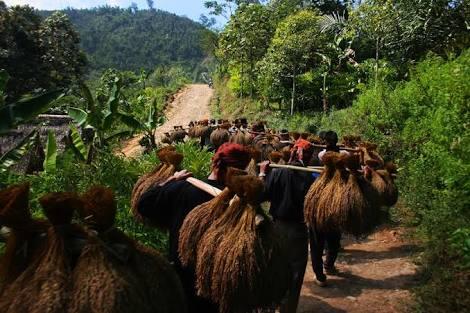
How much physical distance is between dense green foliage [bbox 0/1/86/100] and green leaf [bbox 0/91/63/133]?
20364mm

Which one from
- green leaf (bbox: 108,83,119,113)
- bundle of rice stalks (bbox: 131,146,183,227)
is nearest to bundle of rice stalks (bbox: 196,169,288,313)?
bundle of rice stalks (bbox: 131,146,183,227)

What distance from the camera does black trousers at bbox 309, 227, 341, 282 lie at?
5917mm

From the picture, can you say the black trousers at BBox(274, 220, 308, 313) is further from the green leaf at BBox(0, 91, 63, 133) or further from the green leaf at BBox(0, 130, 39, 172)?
the green leaf at BBox(0, 130, 39, 172)

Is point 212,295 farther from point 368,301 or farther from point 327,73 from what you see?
point 327,73

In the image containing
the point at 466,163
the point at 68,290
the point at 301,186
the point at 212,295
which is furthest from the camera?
the point at 466,163

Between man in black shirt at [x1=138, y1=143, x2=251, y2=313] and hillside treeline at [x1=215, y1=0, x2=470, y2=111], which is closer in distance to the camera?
man in black shirt at [x1=138, y1=143, x2=251, y2=313]

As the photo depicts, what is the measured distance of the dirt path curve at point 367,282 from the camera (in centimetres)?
567

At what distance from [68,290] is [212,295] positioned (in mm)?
1177

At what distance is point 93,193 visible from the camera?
2172 millimetres

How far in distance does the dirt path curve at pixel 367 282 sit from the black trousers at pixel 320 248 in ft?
0.75

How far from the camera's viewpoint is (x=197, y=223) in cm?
312

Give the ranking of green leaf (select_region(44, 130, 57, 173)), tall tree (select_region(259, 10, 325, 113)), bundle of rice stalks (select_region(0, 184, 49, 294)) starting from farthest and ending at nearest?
1. tall tree (select_region(259, 10, 325, 113))
2. green leaf (select_region(44, 130, 57, 173))
3. bundle of rice stalks (select_region(0, 184, 49, 294))

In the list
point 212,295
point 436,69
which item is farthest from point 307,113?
point 212,295

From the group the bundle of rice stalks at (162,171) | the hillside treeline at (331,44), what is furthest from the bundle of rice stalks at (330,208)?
the hillside treeline at (331,44)
